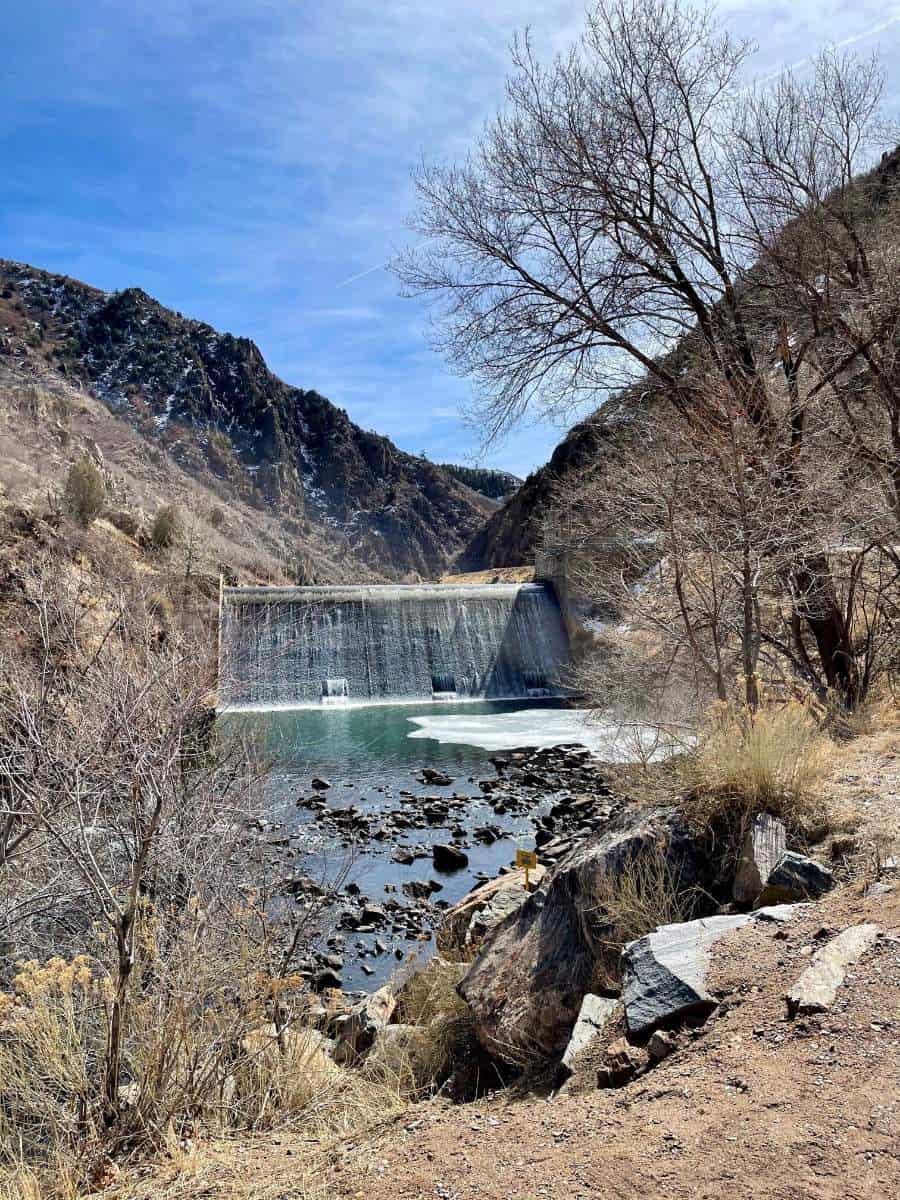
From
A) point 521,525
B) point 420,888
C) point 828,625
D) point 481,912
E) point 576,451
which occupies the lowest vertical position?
point 420,888

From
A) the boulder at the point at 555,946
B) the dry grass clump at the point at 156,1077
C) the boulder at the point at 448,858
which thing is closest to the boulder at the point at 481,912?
the boulder at the point at 555,946

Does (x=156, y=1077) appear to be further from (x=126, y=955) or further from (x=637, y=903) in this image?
(x=637, y=903)

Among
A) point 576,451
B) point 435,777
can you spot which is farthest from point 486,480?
point 435,777

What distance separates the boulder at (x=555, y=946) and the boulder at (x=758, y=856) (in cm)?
25

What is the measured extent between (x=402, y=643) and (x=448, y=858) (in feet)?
43.4

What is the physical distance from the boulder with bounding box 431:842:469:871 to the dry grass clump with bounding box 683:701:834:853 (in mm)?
5450

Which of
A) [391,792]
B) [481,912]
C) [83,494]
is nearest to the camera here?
[481,912]

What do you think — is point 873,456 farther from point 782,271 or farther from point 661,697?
point 661,697

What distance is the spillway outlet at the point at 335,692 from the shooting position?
2070 cm

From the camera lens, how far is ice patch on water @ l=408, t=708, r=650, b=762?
16.2 m

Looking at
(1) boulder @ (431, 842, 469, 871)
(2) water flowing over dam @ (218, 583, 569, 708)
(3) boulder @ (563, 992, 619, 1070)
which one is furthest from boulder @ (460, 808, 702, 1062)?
(2) water flowing over dam @ (218, 583, 569, 708)

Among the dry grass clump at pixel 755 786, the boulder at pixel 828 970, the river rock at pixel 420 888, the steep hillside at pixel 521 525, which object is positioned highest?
the steep hillside at pixel 521 525

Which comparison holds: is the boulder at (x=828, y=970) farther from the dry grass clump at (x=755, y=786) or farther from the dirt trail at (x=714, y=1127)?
the dry grass clump at (x=755, y=786)

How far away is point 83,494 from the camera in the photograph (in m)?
22.6
